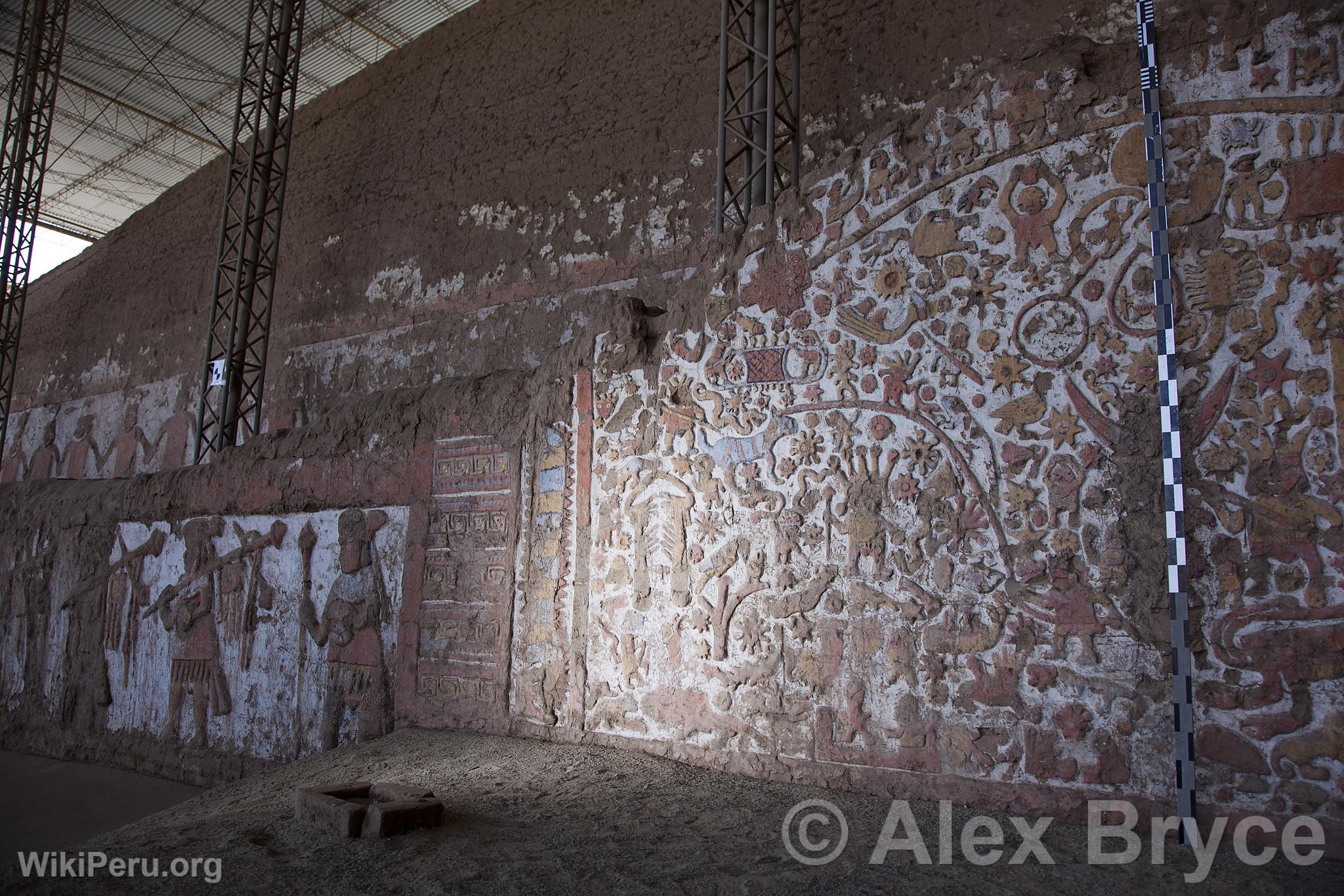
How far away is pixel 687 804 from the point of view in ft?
13.0

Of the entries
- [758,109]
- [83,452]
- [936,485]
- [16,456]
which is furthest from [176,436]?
[936,485]

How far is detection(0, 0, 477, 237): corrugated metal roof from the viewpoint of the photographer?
12.7 m

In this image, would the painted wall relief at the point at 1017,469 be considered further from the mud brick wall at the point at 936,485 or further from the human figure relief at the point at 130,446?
the human figure relief at the point at 130,446

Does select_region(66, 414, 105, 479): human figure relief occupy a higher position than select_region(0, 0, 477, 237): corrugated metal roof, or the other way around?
select_region(0, 0, 477, 237): corrugated metal roof

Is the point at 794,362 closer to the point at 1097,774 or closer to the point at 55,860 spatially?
the point at 1097,774

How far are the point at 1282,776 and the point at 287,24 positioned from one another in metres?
11.9

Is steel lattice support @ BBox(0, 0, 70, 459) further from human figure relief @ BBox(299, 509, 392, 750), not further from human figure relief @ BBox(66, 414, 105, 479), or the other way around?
human figure relief @ BBox(299, 509, 392, 750)

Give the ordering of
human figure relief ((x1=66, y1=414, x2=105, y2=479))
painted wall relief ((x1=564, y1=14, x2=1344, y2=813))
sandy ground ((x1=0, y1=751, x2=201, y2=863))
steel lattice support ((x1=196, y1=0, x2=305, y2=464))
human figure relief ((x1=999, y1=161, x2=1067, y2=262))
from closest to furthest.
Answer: painted wall relief ((x1=564, y1=14, x2=1344, y2=813))
human figure relief ((x1=999, y1=161, x2=1067, y2=262))
sandy ground ((x1=0, y1=751, x2=201, y2=863))
steel lattice support ((x1=196, y1=0, x2=305, y2=464))
human figure relief ((x1=66, y1=414, x2=105, y2=479))

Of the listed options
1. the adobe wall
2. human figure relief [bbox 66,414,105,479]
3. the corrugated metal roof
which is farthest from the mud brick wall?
human figure relief [bbox 66,414,105,479]

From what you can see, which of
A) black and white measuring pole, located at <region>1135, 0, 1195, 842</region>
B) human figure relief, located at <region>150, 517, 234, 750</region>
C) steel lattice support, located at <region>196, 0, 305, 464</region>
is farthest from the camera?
steel lattice support, located at <region>196, 0, 305, 464</region>

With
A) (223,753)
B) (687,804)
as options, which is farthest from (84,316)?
(687,804)

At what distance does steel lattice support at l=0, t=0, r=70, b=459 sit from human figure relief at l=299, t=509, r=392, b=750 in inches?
368

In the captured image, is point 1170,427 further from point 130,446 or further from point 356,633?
point 130,446

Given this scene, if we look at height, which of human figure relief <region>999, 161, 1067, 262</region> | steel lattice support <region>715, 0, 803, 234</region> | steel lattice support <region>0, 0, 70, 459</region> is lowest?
human figure relief <region>999, 161, 1067, 262</region>
